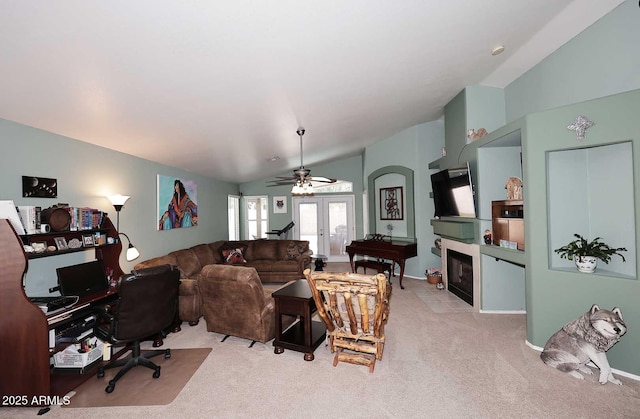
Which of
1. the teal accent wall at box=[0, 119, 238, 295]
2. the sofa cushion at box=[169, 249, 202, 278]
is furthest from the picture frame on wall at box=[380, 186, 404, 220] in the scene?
the teal accent wall at box=[0, 119, 238, 295]

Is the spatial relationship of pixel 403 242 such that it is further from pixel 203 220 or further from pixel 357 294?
pixel 203 220

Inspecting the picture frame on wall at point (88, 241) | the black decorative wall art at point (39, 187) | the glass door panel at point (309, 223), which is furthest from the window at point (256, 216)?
the black decorative wall art at point (39, 187)

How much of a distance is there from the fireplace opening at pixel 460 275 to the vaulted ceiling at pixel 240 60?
2.87 m

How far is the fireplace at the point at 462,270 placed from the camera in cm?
436

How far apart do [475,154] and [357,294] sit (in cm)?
313

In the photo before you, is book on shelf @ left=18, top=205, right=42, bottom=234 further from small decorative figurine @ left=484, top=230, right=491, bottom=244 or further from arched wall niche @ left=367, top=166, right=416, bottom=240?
arched wall niche @ left=367, top=166, right=416, bottom=240

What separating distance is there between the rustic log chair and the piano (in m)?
2.84

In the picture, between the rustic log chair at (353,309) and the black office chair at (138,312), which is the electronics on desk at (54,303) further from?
the rustic log chair at (353,309)

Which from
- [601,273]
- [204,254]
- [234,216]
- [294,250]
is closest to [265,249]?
[294,250]

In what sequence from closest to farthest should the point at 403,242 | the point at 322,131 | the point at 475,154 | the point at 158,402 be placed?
the point at 158,402 < the point at 475,154 < the point at 322,131 < the point at 403,242

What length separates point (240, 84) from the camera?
268 cm

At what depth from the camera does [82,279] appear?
9.75 feet

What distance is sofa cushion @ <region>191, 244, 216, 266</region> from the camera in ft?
18.1

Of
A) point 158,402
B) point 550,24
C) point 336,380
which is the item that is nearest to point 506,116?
point 550,24
